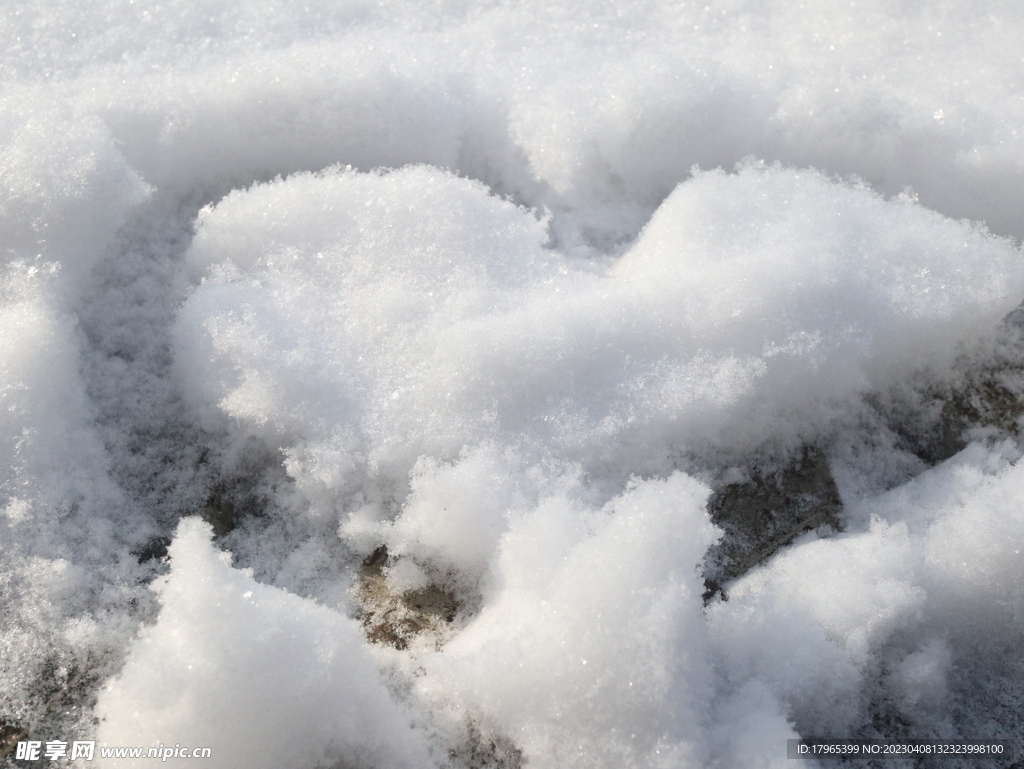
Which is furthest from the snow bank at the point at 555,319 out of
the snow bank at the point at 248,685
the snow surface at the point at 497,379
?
the snow bank at the point at 248,685

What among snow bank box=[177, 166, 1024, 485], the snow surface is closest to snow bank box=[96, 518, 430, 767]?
the snow surface

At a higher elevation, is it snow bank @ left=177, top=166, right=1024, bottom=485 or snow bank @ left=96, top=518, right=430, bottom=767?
snow bank @ left=177, top=166, right=1024, bottom=485

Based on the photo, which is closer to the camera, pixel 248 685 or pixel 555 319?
pixel 248 685

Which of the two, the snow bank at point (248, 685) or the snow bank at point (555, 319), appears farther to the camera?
the snow bank at point (555, 319)

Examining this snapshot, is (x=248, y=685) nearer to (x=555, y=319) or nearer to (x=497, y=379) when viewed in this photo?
(x=497, y=379)

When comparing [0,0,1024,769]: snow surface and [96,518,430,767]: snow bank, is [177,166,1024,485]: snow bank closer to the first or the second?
[0,0,1024,769]: snow surface

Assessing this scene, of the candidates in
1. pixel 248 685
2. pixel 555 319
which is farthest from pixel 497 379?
pixel 248 685

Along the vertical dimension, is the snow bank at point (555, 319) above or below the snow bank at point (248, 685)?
above

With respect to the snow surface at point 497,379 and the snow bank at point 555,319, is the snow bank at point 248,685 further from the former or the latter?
the snow bank at point 555,319
